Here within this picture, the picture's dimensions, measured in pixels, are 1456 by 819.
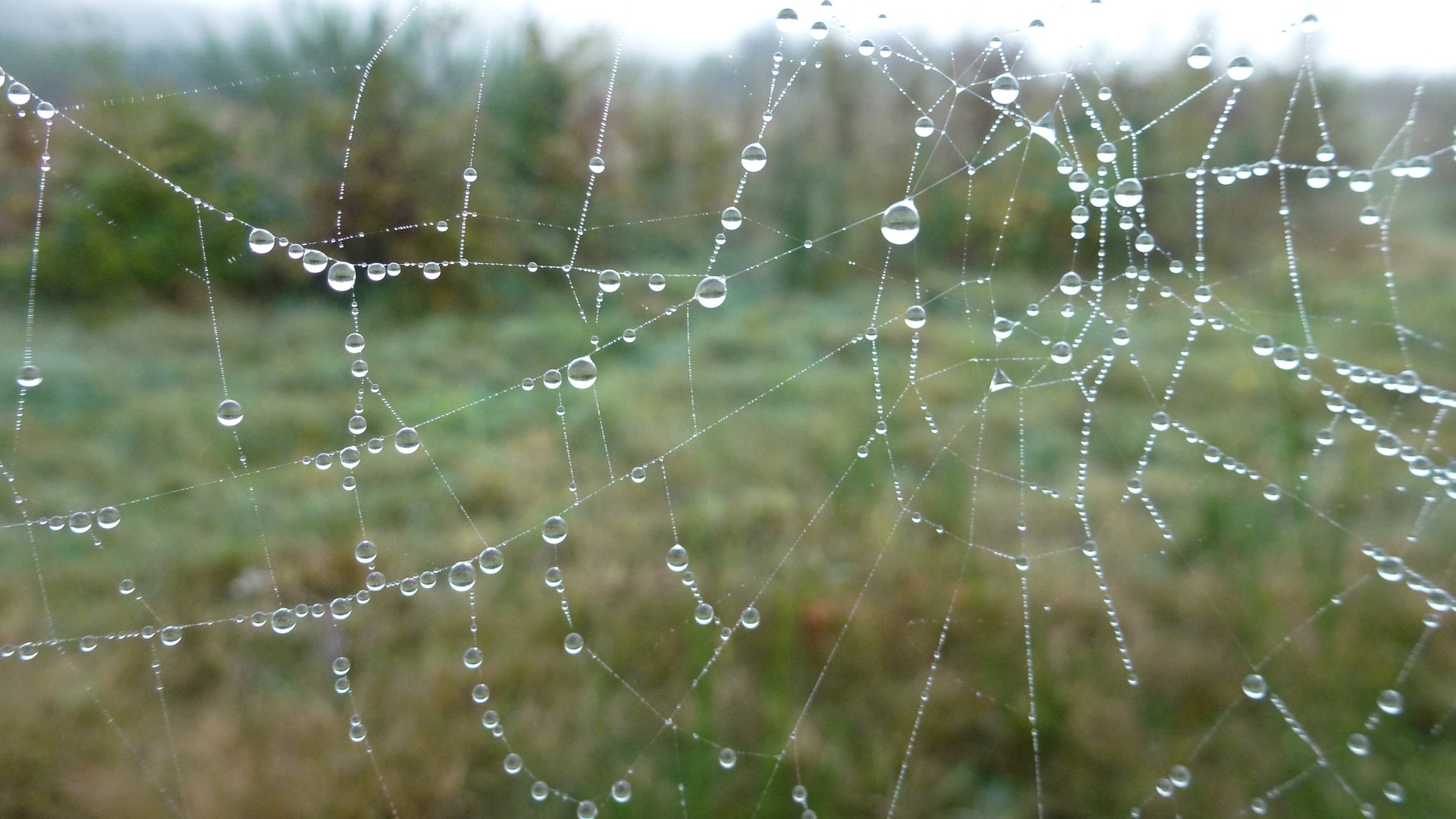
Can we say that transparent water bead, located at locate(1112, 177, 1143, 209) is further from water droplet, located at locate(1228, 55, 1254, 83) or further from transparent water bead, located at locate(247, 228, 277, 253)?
transparent water bead, located at locate(247, 228, 277, 253)

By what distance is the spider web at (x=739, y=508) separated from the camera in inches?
49.8

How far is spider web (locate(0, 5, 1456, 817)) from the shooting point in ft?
4.15

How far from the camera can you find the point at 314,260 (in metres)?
0.96

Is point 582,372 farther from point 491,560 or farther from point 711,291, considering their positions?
point 491,560

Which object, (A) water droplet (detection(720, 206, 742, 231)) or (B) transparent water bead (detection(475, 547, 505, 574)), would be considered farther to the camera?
(B) transparent water bead (detection(475, 547, 505, 574))

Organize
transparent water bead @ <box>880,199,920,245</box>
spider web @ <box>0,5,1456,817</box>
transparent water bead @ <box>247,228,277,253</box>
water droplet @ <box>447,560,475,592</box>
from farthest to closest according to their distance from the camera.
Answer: spider web @ <box>0,5,1456,817</box> → water droplet @ <box>447,560,475,592</box> → transparent water bead @ <box>880,199,920,245</box> → transparent water bead @ <box>247,228,277,253</box>

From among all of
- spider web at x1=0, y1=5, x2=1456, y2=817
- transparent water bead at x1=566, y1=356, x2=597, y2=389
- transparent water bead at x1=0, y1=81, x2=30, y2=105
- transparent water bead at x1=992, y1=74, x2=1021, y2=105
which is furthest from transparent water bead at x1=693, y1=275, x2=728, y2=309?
transparent water bead at x1=0, y1=81, x2=30, y2=105

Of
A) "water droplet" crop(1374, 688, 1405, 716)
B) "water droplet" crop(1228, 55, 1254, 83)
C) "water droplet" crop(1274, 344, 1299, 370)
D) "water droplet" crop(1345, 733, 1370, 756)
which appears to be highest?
"water droplet" crop(1228, 55, 1254, 83)

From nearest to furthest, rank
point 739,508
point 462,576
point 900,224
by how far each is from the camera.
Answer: point 900,224 → point 462,576 → point 739,508

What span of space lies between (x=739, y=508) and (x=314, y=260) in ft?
3.72

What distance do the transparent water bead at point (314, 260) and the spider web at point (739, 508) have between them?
0.16 ft

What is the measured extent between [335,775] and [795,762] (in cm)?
70

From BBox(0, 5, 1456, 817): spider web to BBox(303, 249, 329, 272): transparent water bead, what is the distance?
48 millimetres

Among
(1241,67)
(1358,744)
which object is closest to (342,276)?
(1241,67)
